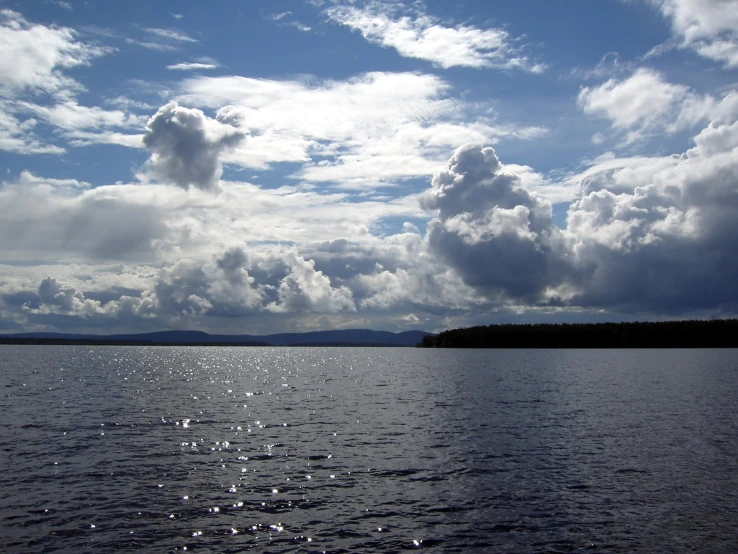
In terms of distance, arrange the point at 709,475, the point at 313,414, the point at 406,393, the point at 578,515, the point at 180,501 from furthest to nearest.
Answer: the point at 406,393, the point at 313,414, the point at 709,475, the point at 180,501, the point at 578,515

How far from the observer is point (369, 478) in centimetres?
3700

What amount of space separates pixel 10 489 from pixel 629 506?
3544cm

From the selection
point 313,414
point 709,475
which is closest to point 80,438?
point 313,414

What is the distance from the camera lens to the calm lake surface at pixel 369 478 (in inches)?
1059

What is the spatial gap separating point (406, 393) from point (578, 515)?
64.9 metres

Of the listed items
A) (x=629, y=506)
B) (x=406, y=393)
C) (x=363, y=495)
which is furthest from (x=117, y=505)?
(x=406, y=393)

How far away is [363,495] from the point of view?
109 feet

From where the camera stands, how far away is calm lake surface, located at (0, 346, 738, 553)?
26.9 metres

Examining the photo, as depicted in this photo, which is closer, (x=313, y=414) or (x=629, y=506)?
(x=629, y=506)

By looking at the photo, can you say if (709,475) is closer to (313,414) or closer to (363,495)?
(363,495)

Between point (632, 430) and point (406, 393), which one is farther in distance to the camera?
point (406, 393)

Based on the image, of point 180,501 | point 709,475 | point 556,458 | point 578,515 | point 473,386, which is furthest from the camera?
point 473,386

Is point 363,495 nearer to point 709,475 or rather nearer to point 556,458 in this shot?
point 556,458

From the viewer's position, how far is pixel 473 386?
10606 centimetres
